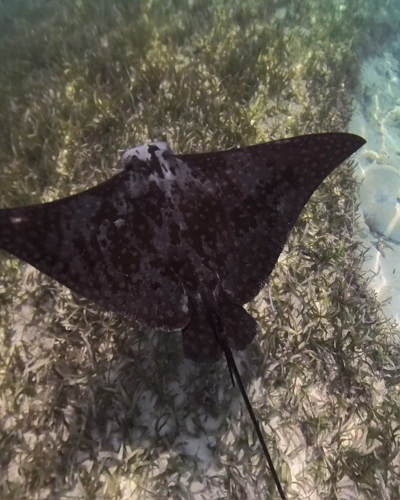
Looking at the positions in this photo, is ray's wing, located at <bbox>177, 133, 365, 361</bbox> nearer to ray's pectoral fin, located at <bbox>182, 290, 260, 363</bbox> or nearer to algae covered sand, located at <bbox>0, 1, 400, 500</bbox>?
ray's pectoral fin, located at <bbox>182, 290, 260, 363</bbox>

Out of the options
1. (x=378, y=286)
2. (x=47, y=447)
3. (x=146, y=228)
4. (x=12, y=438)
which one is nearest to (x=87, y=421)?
(x=47, y=447)

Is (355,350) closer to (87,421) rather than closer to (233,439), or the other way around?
(233,439)

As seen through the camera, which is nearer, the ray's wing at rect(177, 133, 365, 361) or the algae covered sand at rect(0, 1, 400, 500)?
the ray's wing at rect(177, 133, 365, 361)

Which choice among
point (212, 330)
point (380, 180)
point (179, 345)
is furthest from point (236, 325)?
point (380, 180)

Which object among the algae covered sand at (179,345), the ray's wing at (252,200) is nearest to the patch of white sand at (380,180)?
the algae covered sand at (179,345)

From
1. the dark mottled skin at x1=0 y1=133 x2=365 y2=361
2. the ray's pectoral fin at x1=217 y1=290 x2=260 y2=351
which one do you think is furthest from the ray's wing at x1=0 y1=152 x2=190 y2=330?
the ray's pectoral fin at x1=217 y1=290 x2=260 y2=351

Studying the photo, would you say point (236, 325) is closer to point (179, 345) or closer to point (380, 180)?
point (179, 345)

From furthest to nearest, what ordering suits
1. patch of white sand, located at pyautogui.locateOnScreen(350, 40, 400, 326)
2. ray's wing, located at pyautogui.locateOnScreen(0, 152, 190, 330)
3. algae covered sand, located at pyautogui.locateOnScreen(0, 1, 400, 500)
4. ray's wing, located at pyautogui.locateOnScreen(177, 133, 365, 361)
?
1. patch of white sand, located at pyautogui.locateOnScreen(350, 40, 400, 326)
2. algae covered sand, located at pyautogui.locateOnScreen(0, 1, 400, 500)
3. ray's wing, located at pyautogui.locateOnScreen(177, 133, 365, 361)
4. ray's wing, located at pyautogui.locateOnScreen(0, 152, 190, 330)
